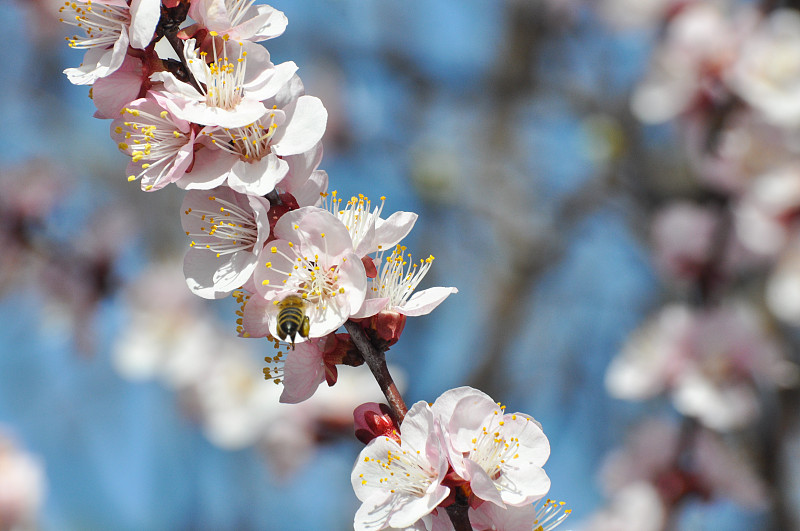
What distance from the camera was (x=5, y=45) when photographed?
14.9 feet

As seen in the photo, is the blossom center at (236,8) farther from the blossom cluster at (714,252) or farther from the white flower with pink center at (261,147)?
the blossom cluster at (714,252)

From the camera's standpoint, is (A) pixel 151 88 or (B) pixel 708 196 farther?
(B) pixel 708 196

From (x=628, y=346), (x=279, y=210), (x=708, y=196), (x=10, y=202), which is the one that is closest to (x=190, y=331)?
(x=10, y=202)

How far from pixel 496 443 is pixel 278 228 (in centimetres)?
41

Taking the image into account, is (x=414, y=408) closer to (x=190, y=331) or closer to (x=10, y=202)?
(x=10, y=202)

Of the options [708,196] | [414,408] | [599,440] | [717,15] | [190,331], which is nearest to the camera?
[414,408]

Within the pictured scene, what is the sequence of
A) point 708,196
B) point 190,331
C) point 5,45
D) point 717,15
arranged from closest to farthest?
point 717,15
point 708,196
point 190,331
point 5,45

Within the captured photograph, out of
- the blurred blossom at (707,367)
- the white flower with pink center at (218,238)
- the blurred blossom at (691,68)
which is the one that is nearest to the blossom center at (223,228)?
the white flower with pink center at (218,238)

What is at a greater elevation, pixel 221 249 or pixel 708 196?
pixel 221 249

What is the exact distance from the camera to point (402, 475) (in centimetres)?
94

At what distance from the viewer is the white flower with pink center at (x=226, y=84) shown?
2.99 ft

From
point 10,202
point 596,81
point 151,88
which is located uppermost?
point 151,88

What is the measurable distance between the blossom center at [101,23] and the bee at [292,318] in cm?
44

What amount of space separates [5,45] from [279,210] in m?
4.48
